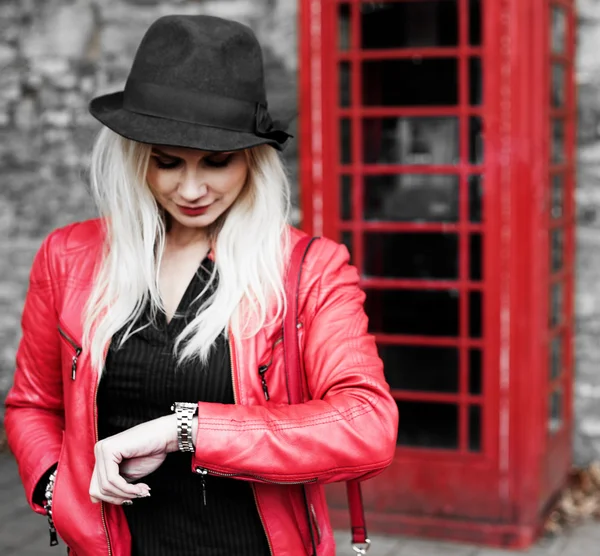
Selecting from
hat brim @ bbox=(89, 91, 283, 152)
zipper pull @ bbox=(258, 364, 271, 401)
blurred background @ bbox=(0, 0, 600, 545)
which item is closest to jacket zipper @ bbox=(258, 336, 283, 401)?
zipper pull @ bbox=(258, 364, 271, 401)

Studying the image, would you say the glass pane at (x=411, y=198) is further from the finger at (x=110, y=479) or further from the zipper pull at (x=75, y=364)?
the finger at (x=110, y=479)

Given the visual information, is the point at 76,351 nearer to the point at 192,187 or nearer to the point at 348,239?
the point at 192,187

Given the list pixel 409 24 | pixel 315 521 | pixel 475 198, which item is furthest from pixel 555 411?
pixel 315 521

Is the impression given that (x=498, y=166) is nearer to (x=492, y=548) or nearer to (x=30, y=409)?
(x=492, y=548)

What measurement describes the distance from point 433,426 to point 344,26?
1.86 metres

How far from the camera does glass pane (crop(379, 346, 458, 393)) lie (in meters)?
4.84

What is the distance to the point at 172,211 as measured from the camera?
228 centimetres

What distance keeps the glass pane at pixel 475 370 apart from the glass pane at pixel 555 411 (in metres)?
0.45

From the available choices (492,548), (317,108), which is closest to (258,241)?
(317,108)

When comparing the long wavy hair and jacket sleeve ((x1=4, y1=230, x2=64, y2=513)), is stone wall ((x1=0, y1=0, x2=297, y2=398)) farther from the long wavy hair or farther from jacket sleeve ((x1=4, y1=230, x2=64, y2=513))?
jacket sleeve ((x1=4, y1=230, x2=64, y2=513))

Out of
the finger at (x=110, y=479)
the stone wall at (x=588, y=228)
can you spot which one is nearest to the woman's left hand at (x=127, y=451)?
the finger at (x=110, y=479)

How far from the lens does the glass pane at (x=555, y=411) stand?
5020 millimetres

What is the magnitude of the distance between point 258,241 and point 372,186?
266cm

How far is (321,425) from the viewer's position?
1.95m
